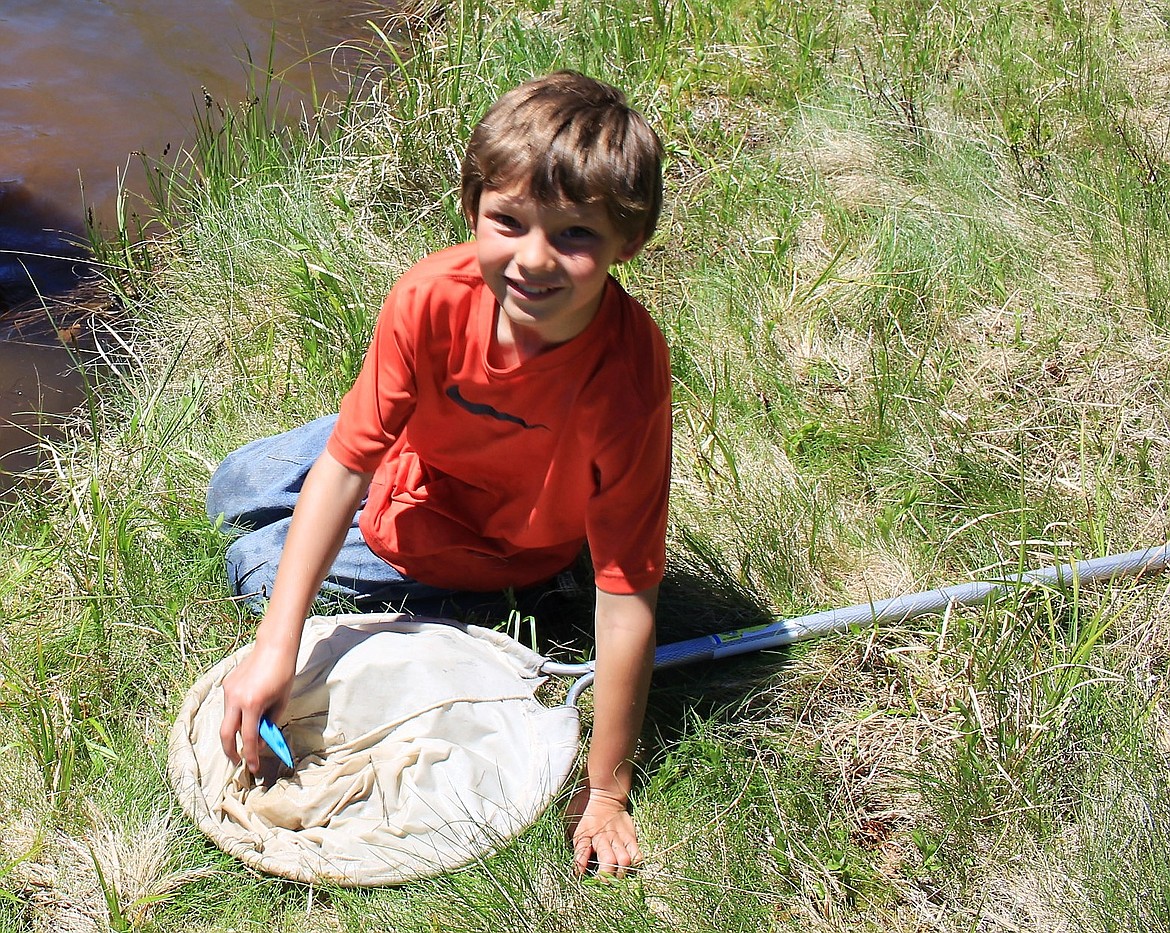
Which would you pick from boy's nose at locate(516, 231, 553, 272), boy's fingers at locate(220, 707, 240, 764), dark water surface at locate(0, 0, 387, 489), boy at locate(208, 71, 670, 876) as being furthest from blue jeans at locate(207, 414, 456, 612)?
boy's nose at locate(516, 231, 553, 272)

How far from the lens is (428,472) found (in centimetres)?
210

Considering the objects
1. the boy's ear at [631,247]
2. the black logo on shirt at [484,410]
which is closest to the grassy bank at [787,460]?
the black logo on shirt at [484,410]

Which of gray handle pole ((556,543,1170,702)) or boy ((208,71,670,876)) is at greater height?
boy ((208,71,670,876))

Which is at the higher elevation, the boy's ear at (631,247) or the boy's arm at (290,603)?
the boy's ear at (631,247)

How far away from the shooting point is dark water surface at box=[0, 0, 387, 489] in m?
3.06

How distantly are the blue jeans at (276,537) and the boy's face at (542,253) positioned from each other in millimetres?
706

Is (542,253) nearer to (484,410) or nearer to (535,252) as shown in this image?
(535,252)

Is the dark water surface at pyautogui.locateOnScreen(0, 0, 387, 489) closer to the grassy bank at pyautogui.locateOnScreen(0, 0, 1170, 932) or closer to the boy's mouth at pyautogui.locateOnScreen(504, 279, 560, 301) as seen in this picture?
the grassy bank at pyautogui.locateOnScreen(0, 0, 1170, 932)

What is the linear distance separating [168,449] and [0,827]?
91 cm

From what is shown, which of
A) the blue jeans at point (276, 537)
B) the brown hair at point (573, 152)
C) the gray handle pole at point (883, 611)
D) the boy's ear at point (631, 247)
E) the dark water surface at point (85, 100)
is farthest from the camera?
the dark water surface at point (85, 100)

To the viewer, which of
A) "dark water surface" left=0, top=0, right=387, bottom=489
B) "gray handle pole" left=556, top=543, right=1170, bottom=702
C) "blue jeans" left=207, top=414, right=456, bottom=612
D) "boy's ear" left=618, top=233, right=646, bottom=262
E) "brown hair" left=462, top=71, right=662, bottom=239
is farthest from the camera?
"dark water surface" left=0, top=0, right=387, bottom=489

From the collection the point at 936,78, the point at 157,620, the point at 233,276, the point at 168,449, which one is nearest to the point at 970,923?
the point at 157,620

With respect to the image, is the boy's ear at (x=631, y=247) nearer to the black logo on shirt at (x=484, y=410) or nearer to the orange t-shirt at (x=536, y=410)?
the orange t-shirt at (x=536, y=410)

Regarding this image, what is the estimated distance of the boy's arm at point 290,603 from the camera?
1.78 m
